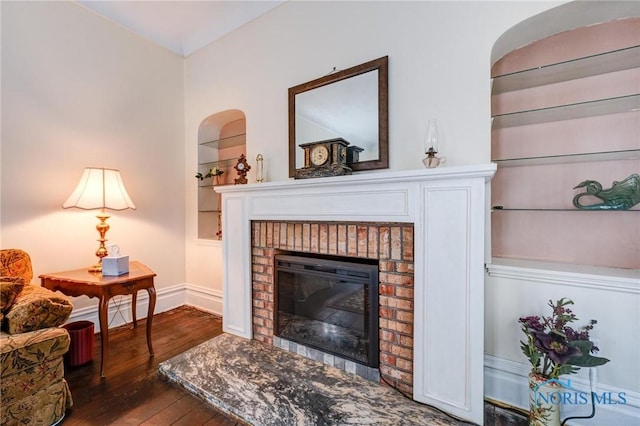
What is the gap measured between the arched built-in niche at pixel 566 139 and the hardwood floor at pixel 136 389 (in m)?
2.07

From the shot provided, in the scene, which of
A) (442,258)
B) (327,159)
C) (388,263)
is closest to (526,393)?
(442,258)

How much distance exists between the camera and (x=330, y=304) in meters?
1.99

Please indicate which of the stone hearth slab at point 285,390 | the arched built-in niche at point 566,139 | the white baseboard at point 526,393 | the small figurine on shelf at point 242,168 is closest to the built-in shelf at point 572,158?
the arched built-in niche at point 566,139

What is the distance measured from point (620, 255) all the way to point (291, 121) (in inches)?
89.2

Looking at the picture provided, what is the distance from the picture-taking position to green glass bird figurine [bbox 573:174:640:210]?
1411 mm

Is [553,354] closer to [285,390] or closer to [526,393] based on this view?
[526,393]

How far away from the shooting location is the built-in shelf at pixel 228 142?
3088 mm

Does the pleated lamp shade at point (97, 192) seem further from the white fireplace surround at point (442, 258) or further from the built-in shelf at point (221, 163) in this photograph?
the white fireplace surround at point (442, 258)

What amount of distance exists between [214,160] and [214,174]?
1.40 ft

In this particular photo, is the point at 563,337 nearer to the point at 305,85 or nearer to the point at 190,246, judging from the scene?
the point at 305,85

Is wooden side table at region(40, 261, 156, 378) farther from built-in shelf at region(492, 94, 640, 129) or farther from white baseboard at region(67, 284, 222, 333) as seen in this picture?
built-in shelf at region(492, 94, 640, 129)

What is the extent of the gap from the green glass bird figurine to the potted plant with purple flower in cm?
61

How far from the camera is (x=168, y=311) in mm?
2963

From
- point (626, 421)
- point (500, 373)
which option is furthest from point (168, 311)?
point (626, 421)
